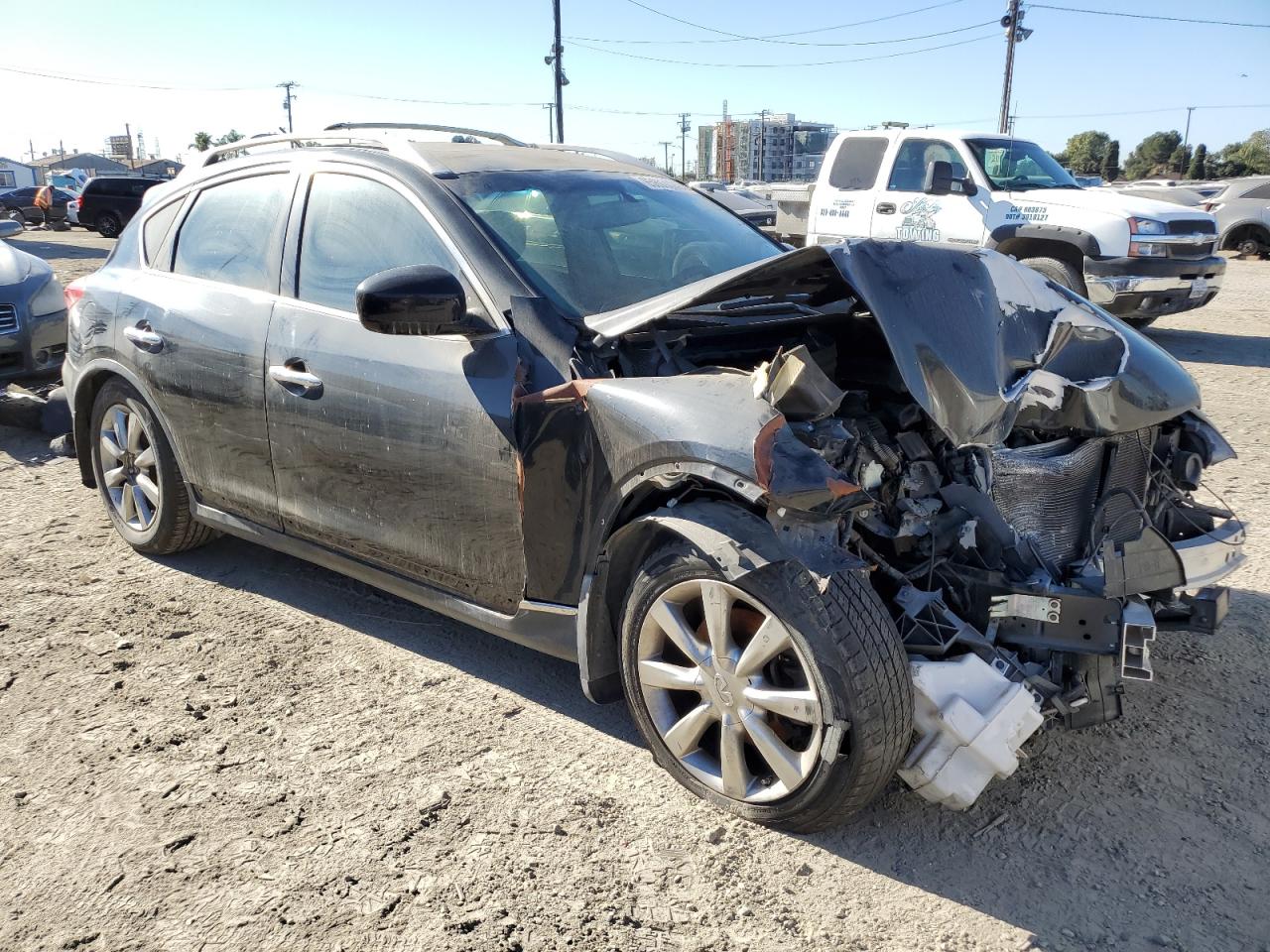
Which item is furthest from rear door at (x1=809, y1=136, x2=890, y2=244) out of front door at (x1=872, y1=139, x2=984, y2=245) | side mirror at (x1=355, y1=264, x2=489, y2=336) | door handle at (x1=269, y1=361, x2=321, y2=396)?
side mirror at (x1=355, y1=264, x2=489, y2=336)

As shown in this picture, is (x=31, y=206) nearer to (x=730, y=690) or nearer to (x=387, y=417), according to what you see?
(x=387, y=417)

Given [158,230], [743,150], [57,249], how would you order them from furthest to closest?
[743,150] → [57,249] → [158,230]

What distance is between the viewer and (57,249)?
76.1 feet

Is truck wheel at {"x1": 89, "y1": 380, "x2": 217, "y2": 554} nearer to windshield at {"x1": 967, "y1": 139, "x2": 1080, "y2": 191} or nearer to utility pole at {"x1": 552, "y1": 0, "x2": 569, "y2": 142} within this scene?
windshield at {"x1": 967, "y1": 139, "x2": 1080, "y2": 191}

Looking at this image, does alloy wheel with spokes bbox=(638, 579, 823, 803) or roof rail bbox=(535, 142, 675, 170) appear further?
roof rail bbox=(535, 142, 675, 170)

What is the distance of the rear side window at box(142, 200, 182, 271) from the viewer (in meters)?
4.44

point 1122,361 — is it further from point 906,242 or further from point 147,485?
point 147,485

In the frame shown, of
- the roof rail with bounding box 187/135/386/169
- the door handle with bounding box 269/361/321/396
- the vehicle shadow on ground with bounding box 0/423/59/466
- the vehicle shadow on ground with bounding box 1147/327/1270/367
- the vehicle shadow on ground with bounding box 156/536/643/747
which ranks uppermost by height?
the roof rail with bounding box 187/135/386/169

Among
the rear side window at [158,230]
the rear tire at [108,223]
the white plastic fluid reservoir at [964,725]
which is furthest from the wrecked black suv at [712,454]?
the rear tire at [108,223]

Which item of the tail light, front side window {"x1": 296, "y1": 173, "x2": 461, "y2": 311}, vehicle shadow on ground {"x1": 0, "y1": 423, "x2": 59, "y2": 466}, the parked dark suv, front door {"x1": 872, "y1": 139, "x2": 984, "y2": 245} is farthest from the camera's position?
the parked dark suv

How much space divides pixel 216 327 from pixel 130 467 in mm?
1158

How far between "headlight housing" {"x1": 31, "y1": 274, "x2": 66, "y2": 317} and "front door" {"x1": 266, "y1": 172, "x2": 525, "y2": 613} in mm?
4901

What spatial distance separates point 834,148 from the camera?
37.7 feet

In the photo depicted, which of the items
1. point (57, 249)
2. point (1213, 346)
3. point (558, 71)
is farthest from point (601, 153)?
point (558, 71)
